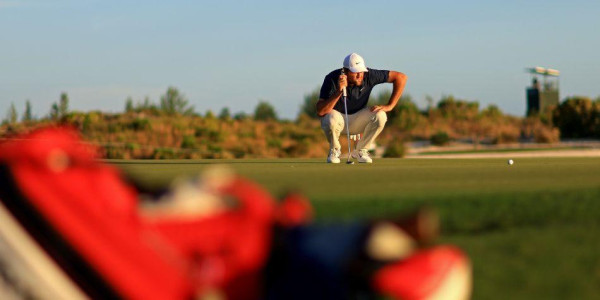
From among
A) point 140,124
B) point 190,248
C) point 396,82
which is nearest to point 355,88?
point 396,82

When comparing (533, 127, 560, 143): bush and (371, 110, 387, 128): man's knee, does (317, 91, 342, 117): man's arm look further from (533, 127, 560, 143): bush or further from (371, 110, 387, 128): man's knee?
(533, 127, 560, 143): bush

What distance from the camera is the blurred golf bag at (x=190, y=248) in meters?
2.72

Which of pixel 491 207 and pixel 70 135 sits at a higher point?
pixel 70 135

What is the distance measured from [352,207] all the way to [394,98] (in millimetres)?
8610

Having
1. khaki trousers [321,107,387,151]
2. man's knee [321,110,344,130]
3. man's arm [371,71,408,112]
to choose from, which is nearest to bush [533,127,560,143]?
man's arm [371,71,408,112]

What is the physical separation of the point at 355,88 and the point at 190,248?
441 inches

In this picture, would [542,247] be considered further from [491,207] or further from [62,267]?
[62,267]

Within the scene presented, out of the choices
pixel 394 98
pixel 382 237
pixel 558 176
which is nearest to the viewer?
pixel 382 237

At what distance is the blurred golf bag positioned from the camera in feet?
8.93

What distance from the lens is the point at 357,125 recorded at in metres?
14.2

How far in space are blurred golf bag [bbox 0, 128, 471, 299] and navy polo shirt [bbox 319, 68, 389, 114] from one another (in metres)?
10.7

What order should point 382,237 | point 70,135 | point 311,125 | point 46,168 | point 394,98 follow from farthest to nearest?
point 311,125
point 394,98
point 70,135
point 46,168
point 382,237

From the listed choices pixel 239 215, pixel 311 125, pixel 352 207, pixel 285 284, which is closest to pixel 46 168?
pixel 239 215

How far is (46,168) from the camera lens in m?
2.91
